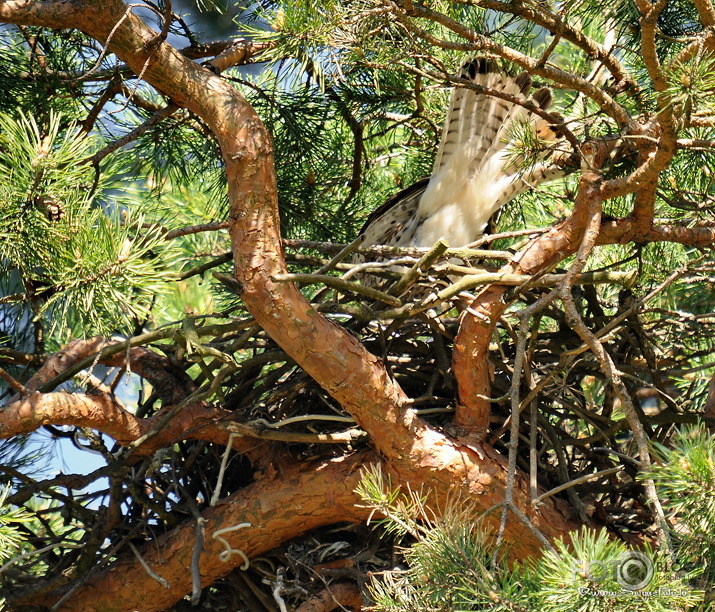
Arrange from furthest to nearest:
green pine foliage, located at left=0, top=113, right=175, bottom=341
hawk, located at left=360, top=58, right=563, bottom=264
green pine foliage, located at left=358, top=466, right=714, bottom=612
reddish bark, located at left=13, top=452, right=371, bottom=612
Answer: hawk, located at left=360, top=58, right=563, bottom=264, reddish bark, located at left=13, top=452, right=371, bottom=612, green pine foliage, located at left=0, top=113, right=175, bottom=341, green pine foliage, located at left=358, top=466, right=714, bottom=612

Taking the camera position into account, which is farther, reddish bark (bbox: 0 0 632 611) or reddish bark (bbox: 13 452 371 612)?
reddish bark (bbox: 13 452 371 612)

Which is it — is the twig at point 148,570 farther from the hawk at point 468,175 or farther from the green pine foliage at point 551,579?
the hawk at point 468,175

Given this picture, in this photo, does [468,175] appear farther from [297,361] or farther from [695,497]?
[695,497]

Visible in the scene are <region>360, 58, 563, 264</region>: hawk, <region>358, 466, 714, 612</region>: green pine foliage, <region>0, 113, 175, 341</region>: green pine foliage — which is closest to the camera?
<region>358, 466, 714, 612</region>: green pine foliage

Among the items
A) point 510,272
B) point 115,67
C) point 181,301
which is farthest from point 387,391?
point 181,301

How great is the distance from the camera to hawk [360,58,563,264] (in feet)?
7.04

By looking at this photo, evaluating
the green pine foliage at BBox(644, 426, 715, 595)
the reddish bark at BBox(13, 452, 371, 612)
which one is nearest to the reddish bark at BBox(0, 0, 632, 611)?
the reddish bark at BBox(13, 452, 371, 612)

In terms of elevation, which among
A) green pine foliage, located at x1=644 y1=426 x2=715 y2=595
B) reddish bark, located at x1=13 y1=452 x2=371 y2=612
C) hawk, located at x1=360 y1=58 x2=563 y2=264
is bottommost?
green pine foliage, located at x1=644 y1=426 x2=715 y2=595

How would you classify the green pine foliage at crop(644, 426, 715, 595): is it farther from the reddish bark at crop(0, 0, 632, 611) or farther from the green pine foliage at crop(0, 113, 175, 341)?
the green pine foliage at crop(0, 113, 175, 341)

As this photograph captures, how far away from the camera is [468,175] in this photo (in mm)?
2377

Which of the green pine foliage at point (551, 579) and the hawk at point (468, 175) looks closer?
the green pine foliage at point (551, 579)

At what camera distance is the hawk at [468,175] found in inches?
84.4

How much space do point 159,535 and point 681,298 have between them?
1833mm

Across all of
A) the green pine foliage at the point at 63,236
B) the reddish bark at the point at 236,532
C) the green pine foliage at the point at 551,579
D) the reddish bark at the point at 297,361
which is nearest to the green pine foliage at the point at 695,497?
the green pine foliage at the point at 551,579
